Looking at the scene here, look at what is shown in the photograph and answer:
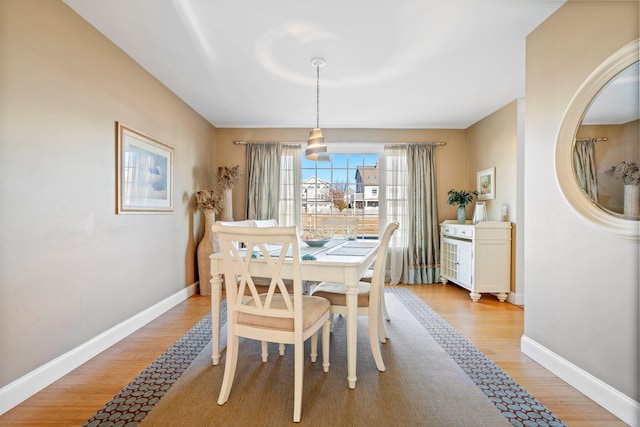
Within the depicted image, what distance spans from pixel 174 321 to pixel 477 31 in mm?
3699

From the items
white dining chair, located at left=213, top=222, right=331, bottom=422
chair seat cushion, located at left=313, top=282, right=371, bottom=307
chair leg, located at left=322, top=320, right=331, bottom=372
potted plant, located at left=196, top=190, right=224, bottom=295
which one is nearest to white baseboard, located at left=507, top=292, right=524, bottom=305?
chair seat cushion, located at left=313, top=282, right=371, bottom=307

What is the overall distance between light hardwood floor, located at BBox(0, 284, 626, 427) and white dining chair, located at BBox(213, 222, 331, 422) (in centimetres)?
83

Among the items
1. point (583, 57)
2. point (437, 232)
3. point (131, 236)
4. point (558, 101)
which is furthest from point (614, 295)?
point (131, 236)

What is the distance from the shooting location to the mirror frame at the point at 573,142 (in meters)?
1.65

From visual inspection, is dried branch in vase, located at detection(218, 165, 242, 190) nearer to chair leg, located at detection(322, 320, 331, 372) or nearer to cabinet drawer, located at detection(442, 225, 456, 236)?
chair leg, located at detection(322, 320, 331, 372)

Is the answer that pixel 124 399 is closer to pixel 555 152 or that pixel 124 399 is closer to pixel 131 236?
pixel 131 236

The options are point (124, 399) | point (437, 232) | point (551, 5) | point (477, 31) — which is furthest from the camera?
point (437, 232)

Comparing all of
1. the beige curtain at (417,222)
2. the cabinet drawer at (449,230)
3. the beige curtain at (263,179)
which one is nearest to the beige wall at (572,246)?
the cabinet drawer at (449,230)

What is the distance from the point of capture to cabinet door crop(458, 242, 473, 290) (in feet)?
13.2

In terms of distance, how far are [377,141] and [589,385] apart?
3.92 m

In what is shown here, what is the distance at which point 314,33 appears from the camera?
95.1 inches

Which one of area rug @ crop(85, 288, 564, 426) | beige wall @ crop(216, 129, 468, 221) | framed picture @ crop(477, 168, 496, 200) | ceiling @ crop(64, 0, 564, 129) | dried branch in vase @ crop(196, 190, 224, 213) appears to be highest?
ceiling @ crop(64, 0, 564, 129)

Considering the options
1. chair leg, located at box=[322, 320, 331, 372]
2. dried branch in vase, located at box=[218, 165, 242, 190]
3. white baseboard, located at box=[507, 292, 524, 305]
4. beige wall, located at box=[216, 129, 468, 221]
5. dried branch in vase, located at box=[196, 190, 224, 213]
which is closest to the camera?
chair leg, located at box=[322, 320, 331, 372]

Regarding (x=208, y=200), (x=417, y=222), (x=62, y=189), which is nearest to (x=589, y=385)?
(x=417, y=222)
